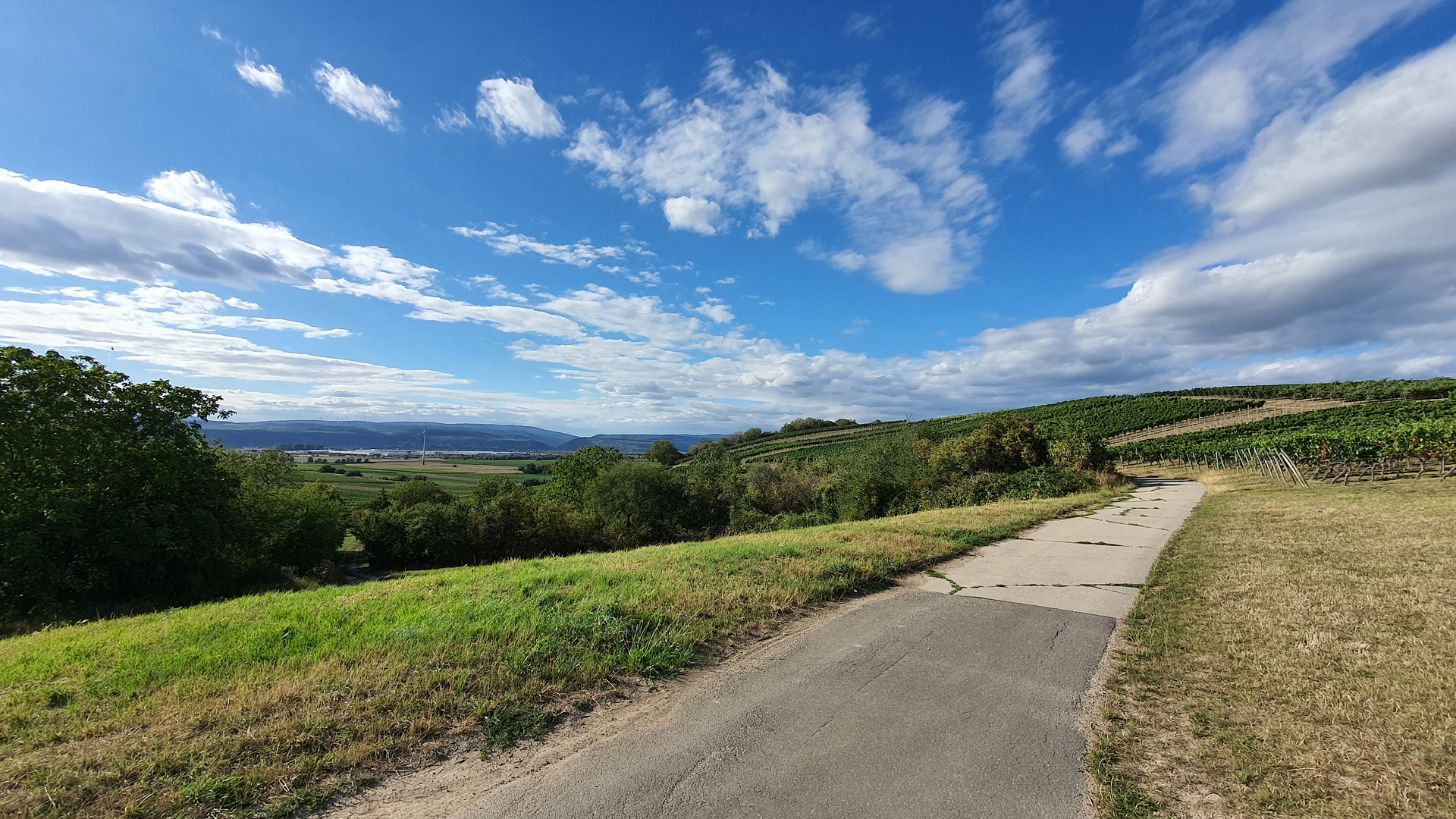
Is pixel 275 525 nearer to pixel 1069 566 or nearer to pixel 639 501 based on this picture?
pixel 639 501

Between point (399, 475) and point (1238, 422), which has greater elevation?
point (1238, 422)

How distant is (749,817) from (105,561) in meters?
20.0

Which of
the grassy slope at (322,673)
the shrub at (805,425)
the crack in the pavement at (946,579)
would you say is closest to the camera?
the grassy slope at (322,673)

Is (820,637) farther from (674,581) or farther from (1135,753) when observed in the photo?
(1135,753)

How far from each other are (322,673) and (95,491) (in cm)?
1651

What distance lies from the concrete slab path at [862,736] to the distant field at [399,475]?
157 feet

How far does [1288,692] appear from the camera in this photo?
4.35 m

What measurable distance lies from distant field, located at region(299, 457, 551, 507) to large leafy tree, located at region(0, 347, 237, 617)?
32.5 m

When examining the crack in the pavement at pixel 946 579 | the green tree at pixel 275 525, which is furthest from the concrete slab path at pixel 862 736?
the green tree at pixel 275 525

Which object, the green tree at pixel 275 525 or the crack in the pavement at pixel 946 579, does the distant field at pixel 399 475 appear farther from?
the crack in the pavement at pixel 946 579

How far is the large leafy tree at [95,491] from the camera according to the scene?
12.7 meters

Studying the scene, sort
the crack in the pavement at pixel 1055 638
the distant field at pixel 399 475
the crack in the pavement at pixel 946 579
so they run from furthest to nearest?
1. the distant field at pixel 399 475
2. the crack in the pavement at pixel 946 579
3. the crack in the pavement at pixel 1055 638

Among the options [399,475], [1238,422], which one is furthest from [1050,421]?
[399,475]

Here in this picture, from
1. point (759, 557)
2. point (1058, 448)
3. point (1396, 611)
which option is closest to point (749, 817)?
point (759, 557)
